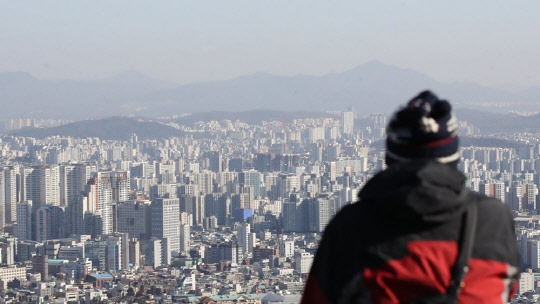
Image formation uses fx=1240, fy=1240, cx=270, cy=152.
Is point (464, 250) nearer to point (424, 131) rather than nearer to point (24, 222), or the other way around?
point (424, 131)

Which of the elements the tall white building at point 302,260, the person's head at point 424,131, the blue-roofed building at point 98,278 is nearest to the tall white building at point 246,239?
the tall white building at point 302,260

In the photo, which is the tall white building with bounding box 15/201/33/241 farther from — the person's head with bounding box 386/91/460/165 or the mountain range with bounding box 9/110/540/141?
the person's head with bounding box 386/91/460/165

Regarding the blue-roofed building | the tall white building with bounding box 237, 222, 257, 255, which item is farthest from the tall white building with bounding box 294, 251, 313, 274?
the blue-roofed building

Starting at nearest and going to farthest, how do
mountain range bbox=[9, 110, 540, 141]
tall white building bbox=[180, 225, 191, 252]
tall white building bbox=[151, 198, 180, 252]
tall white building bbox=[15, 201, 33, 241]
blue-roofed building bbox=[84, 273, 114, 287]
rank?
blue-roofed building bbox=[84, 273, 114, 287] < tall white building bbox=[180, 225, 191, 252] < tall white building bbox=[151, 198, 180, 252] < tall white building bbox=[15, 201, 33, 241] < mountain range bbox=[9, 110, 540, 141]

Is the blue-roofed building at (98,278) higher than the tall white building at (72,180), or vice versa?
the tall white building at (72,180)

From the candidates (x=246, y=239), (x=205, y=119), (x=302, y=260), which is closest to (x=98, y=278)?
(x=302, y=260)

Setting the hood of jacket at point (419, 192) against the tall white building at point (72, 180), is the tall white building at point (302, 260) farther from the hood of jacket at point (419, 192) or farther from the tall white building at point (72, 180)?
the hood of jacket at point (419, 192)

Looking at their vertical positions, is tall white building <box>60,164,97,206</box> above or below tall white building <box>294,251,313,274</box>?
above
